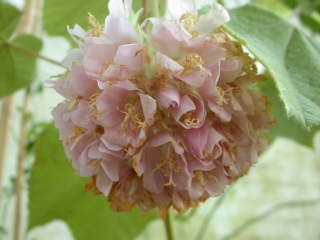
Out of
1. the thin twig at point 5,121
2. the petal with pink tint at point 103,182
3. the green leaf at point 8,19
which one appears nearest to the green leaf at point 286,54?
the petal with pink tint at point 103,182

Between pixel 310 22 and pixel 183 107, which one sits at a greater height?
pixel 183 107

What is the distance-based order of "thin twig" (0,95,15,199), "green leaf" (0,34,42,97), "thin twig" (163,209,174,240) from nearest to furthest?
"thin twig" (163,209,174,240), "green leaf" (0,34,42,97), "thin twig" (0,95,15,199)

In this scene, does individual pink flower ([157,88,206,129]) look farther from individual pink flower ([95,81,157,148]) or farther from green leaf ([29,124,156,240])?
green leaf ([29,124,156,240])

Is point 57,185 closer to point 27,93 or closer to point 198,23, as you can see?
point 27,93

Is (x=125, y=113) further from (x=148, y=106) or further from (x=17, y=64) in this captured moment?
(x=17, y=64)

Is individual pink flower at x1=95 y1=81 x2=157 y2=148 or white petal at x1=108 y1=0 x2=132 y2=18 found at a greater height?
white petal at x1=108 y1=0 x2=132 y2=18

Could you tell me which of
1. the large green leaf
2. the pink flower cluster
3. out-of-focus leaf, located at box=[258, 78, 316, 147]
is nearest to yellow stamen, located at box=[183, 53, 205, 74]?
Answer: the pink flower cluster

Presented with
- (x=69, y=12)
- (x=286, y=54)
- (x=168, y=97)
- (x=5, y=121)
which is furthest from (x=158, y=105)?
(x=5, y=121)

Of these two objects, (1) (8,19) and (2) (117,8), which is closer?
(2) (117,8)
